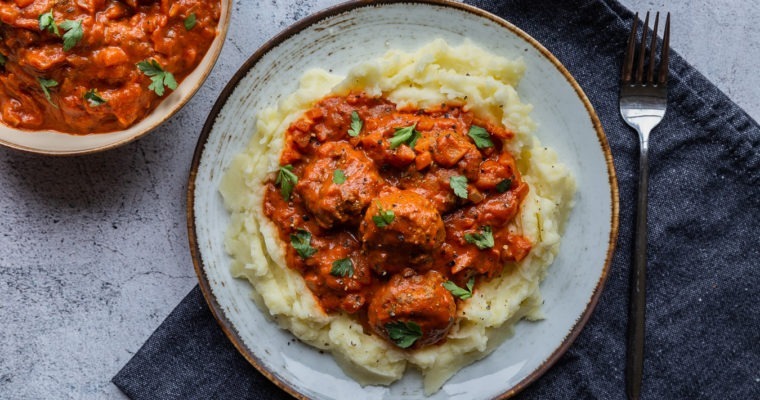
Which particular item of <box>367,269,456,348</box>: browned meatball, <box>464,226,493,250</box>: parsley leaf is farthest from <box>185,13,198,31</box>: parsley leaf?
<box>464,226,493,250</box>: parsley leaf

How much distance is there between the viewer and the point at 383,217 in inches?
179

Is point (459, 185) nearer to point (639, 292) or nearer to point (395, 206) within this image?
point (395, 206)

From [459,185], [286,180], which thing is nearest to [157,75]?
[286,180]

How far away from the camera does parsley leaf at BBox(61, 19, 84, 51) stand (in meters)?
4.47

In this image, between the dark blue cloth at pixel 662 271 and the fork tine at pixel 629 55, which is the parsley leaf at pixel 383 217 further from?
the fork tine at pixel 629 55

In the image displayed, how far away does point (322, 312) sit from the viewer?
5055 millimetres

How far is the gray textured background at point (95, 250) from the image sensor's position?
571 cm

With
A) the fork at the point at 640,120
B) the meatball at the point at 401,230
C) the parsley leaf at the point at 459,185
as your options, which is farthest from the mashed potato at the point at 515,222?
the fork at the point at 640,120

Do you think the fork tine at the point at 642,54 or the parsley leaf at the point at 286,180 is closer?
the parsley leaf at the point at 286,180

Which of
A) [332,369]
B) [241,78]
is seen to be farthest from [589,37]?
[332,369]

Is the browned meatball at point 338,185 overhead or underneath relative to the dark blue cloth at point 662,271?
overhead

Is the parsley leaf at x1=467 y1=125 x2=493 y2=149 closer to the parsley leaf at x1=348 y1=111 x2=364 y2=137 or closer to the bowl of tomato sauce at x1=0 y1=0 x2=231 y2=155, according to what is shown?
the parsley leaf at x1=348 y1=111 x2=364 y2=137

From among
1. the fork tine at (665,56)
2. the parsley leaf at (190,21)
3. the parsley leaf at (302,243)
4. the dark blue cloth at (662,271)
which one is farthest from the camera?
the dark blue cloth at (662,271)

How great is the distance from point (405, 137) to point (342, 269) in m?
1.01
